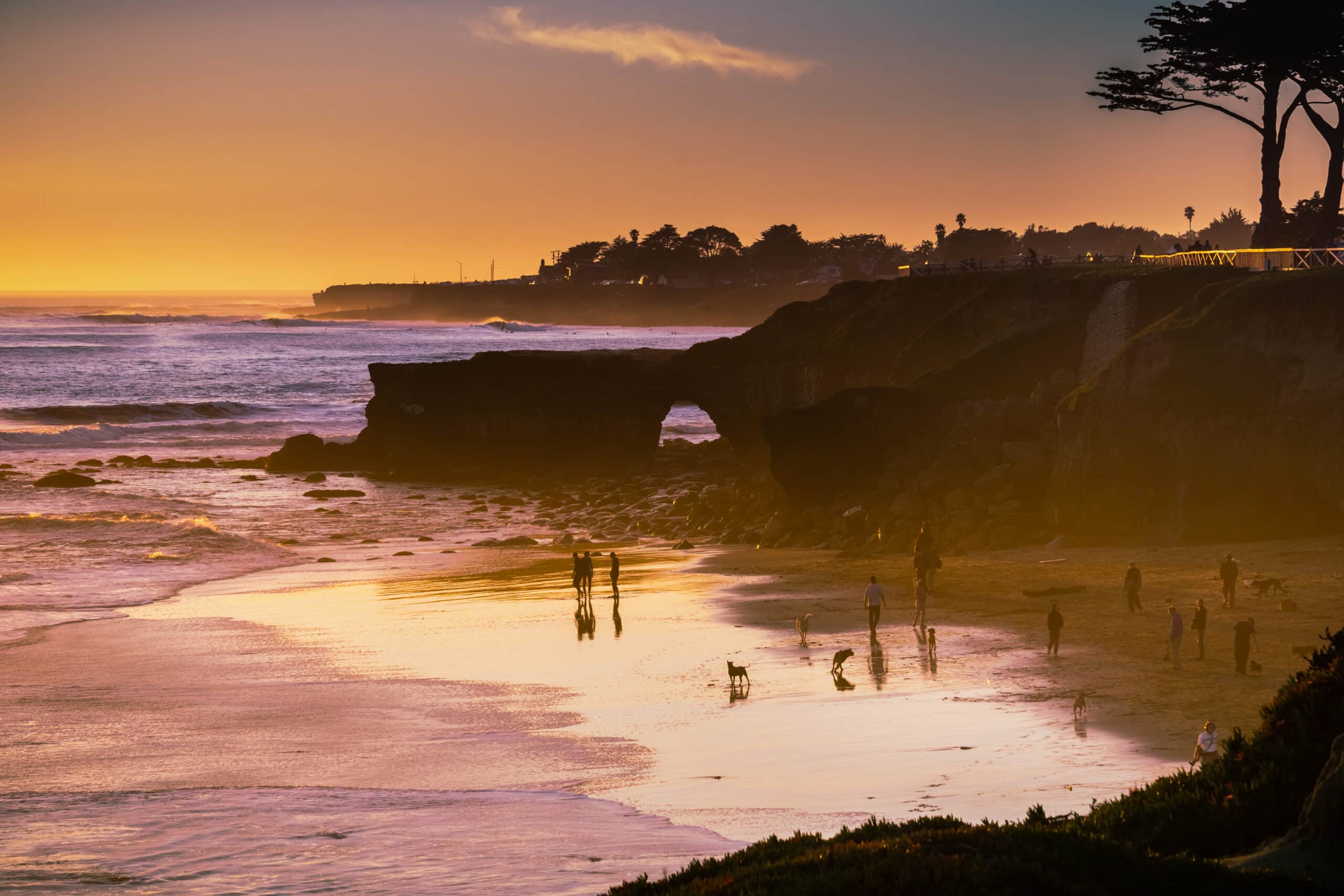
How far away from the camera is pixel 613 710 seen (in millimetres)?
19109

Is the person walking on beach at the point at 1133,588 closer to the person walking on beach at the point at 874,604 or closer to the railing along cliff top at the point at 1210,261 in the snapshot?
→ the person walking on beach at the point at 874,604

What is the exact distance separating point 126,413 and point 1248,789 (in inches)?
3322

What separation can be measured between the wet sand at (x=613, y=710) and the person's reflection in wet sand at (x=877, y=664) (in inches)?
6.3

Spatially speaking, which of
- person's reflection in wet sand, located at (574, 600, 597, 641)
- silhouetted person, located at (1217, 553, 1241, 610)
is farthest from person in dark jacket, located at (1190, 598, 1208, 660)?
person's reflection in wet sand, located at (574, 600, 597, 641)

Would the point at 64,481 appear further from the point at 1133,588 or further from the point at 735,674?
the point at 1133,588

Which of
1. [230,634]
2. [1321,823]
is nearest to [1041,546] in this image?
[230,634]

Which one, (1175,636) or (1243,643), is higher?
(1243,643)

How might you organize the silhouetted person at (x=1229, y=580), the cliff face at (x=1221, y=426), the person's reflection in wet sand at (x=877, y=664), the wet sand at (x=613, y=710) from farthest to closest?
the cliff face at (x=1221, y=426) < the silhouetted person at (x=1229, y=580) < the person's reflection in wet sand at (x=877, y=664) < the wet sand at (x=613, y=710)

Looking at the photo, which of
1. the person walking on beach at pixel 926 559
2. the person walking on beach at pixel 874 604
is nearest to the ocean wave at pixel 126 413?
the person walking on beach at pixel 926 559

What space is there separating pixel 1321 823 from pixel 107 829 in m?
11.9

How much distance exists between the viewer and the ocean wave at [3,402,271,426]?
8319 centimetres

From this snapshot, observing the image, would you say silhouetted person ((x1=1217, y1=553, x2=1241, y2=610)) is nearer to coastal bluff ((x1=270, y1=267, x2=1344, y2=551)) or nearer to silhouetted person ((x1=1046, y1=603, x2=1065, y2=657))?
silhouetted person ((x1=1046, y1=603, x2=1065, y2=657))

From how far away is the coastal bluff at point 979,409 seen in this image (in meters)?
32.1

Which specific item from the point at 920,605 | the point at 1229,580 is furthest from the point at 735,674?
the point at 1229,580
